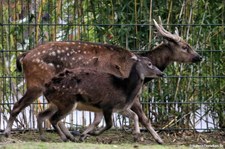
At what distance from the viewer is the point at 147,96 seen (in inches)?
478

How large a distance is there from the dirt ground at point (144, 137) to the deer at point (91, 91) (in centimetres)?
75

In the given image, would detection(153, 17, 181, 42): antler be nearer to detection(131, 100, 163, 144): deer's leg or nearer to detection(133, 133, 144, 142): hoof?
detection(131, 100, 163, 144): deer's leg

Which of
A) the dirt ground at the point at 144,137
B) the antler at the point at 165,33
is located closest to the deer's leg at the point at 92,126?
the dirt ground at the point at 144,137

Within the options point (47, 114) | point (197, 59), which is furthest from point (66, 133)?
point (197, 59)

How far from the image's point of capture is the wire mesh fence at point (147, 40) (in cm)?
1208

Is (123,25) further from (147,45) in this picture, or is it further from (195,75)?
(195,75)

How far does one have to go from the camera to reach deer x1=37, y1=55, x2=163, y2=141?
1013 cm

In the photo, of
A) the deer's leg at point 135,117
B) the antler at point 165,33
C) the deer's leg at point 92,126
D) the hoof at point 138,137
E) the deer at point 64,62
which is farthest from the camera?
the antler at point 165,33

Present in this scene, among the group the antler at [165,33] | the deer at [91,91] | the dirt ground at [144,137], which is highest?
the antler at [165,33]

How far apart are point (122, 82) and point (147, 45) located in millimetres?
1818

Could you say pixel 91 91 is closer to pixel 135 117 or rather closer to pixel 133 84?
pixel 133 84

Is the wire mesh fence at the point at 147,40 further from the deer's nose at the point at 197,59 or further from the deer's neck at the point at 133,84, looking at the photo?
the deer's neck at the point at 133,84

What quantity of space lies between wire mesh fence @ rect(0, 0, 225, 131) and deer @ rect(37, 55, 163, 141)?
1.47 m

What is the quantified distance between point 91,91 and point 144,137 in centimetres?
190
